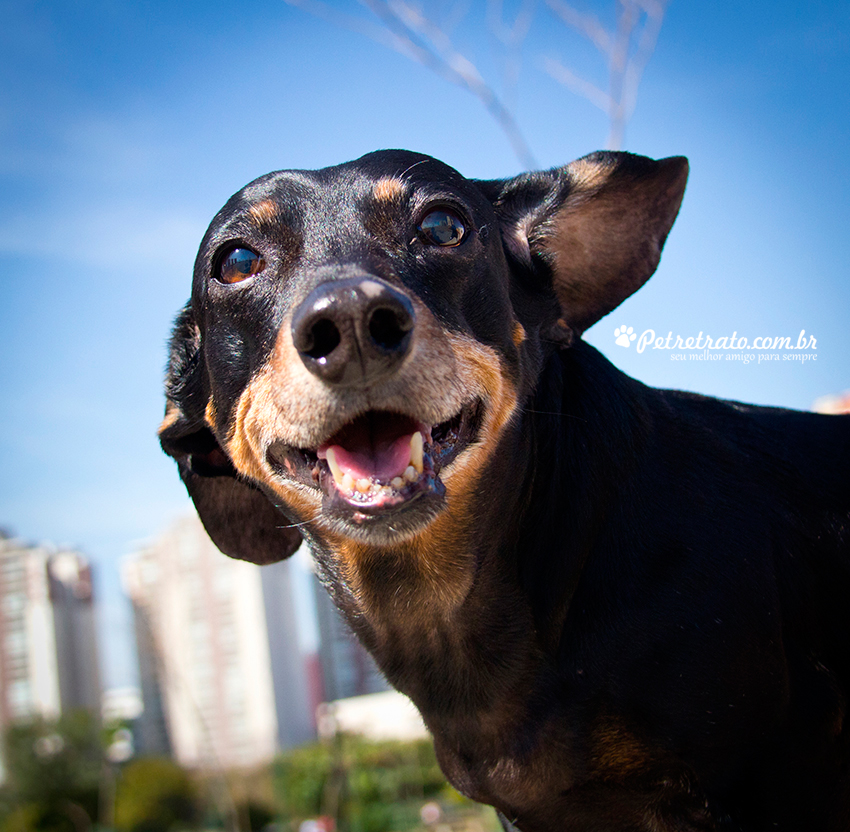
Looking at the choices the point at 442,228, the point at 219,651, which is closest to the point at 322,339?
the point at 442,228

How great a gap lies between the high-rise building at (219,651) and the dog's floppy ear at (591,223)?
45.7m

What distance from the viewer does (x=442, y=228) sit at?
2270mm

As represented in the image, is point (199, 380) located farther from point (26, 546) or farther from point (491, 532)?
point (26, 546)

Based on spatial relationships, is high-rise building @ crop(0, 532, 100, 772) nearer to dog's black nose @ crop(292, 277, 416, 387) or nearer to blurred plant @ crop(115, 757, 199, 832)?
blurred plant @ crop(115, 757, 199, 832)

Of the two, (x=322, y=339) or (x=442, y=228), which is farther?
(x=442, y=228)

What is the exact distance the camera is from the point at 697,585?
2.00 m

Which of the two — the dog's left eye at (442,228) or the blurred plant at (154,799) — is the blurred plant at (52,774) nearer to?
the blurred plant at (154,799)

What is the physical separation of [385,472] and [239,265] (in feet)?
2.70

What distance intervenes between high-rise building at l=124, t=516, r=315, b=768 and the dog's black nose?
46.3 m

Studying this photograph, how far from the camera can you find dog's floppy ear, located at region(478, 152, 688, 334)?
2.53 m

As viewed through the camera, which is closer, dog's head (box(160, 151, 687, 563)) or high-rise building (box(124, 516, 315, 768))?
dog's head (box(160, 151, 687, 563))

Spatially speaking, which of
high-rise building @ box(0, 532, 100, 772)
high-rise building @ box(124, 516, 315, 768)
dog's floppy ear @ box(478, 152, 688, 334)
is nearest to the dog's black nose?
dog's floppy ear @ box(478, 152, 688, 334)

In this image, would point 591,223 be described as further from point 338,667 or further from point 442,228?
point 338,667

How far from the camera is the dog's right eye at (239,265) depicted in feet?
7.53
